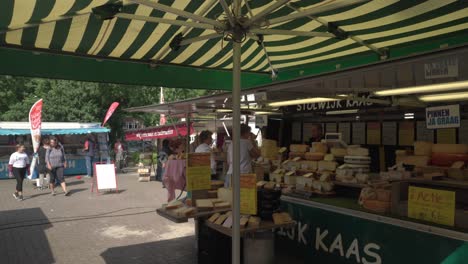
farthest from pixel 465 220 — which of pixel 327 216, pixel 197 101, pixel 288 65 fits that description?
pixel 197 101

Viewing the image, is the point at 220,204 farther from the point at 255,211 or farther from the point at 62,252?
the point at 62,252

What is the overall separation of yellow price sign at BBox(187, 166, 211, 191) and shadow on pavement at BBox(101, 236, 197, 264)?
1697mm

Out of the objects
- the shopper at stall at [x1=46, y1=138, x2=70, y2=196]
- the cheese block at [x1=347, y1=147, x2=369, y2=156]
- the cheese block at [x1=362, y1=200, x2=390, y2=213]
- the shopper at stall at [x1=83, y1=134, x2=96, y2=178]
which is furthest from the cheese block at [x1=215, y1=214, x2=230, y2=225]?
the shopper at stall at [x1=83, y1=134, x2=96, y2=178]

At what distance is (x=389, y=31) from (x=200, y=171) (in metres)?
2.74

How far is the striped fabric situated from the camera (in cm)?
348

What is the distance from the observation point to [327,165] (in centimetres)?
555

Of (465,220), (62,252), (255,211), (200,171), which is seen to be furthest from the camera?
(62,252)

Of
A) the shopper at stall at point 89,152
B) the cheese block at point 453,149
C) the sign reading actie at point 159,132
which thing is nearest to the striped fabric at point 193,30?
the cheese block at point 453,149

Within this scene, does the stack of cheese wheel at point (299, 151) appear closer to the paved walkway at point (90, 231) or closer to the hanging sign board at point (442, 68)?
the paved walkway at point (90, 231)

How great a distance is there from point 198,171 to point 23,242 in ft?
14.3

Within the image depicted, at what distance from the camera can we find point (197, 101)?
5703mm

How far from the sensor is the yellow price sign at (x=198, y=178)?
179 inches

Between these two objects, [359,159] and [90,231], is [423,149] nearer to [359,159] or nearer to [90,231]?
[359,159]

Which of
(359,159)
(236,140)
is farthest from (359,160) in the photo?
(236,140)
